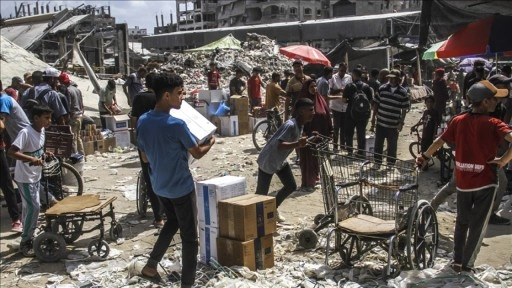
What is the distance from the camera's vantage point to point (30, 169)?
5992 mm

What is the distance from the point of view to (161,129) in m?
4.23

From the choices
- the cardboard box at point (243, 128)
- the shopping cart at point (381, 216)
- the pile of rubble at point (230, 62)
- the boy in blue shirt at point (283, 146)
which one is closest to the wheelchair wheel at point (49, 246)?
the boy in blue shirt at point (283, 146)

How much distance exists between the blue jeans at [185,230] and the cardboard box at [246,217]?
559 mm

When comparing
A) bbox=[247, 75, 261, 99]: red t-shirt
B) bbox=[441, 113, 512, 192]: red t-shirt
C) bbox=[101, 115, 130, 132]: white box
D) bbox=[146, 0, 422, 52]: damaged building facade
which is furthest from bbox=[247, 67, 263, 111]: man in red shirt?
bbox=[146, 0, 422, 52]: damaged building facade

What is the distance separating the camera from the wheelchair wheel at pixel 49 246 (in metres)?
5.85

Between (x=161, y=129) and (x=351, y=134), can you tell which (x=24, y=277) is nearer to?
(x=161, y=129)

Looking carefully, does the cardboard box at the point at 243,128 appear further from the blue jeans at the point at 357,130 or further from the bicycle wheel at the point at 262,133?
the blue jeans at the point at 357,130

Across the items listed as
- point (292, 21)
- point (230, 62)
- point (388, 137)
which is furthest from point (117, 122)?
point (292, 21)

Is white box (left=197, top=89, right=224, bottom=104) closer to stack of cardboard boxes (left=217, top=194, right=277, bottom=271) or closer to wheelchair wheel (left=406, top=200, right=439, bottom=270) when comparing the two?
stack of cardboard boxes (left=217, top=194, right=277, bottom=271)

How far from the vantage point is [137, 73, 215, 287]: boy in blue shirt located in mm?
4234

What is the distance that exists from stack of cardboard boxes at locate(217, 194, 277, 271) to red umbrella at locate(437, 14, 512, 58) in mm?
4931

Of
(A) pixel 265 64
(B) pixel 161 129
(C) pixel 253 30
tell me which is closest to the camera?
(B) pixel 161 129

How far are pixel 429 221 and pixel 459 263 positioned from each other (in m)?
0.44

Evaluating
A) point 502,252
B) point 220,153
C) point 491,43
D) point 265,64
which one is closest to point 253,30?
point 265,64
